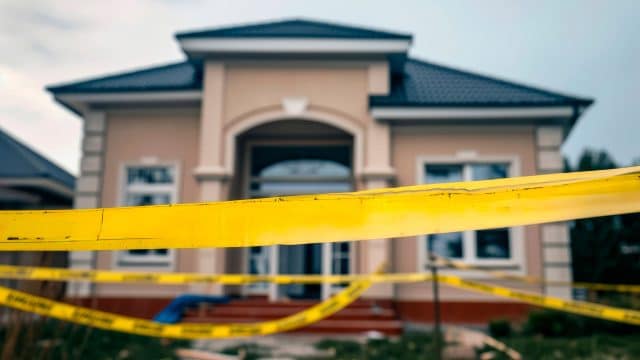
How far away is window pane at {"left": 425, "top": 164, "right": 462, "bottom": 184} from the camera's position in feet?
42.2

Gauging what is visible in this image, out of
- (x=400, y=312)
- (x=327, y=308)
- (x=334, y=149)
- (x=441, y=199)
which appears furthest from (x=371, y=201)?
(x=334, y=149)

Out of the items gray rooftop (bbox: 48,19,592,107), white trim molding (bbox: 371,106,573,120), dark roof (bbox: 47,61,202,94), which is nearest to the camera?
white trim molding (bbox: 371,106,573,120)

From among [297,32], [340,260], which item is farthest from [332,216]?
[340,260]

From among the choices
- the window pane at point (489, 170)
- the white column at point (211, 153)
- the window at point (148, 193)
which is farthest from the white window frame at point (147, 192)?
the window pane at point (489, 170)

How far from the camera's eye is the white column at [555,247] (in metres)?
12.1

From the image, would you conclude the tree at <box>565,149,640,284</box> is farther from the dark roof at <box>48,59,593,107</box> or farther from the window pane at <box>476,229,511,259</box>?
the dark roof at <box>48,59,593,107</box>

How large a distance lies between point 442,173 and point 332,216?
35.1 ft

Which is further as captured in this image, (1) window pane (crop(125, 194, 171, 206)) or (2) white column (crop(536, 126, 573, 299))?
(1) window pane (crop(125, 194, 171, 206))

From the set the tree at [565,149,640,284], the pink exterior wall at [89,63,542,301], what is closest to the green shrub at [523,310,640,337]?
the pink exterior wall at [89,63,542,301]

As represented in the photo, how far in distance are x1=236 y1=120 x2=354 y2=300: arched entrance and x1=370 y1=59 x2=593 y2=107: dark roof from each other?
1.78m

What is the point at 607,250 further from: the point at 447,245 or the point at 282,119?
the point at 282,119

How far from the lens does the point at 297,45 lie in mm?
12484

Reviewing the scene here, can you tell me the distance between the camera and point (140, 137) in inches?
527

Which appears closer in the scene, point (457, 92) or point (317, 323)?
point (317, 323)
